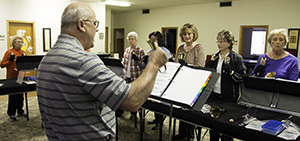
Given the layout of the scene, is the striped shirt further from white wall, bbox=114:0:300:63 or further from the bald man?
white wall, bbox=114:0:300:63

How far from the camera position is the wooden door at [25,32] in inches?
236

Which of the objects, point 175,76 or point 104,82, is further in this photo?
point 175,76

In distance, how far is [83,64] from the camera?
906 millimetres

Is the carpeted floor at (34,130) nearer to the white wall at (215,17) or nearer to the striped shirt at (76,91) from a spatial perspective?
the striped shirt at (76,91)

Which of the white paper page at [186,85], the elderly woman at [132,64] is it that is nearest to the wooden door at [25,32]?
the elderly woman at [132,64]

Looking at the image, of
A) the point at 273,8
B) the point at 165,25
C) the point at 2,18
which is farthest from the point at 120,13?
the point at 273,8

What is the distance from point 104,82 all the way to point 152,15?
30.0 ft

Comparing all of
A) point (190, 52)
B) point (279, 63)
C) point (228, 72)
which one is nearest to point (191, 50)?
point (190, 52)

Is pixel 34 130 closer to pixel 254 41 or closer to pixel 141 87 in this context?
pixel 141 87

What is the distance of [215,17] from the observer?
7.77 meters

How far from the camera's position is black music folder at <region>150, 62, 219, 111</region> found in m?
1.60

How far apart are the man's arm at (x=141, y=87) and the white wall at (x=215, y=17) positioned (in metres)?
6.75

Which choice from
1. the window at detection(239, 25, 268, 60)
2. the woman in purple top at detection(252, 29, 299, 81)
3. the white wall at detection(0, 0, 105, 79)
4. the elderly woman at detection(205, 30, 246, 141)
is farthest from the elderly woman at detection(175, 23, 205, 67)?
the window at detection(239, 25, 268, 60)

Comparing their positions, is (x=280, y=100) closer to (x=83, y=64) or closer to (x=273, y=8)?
(x=83, y=64)
